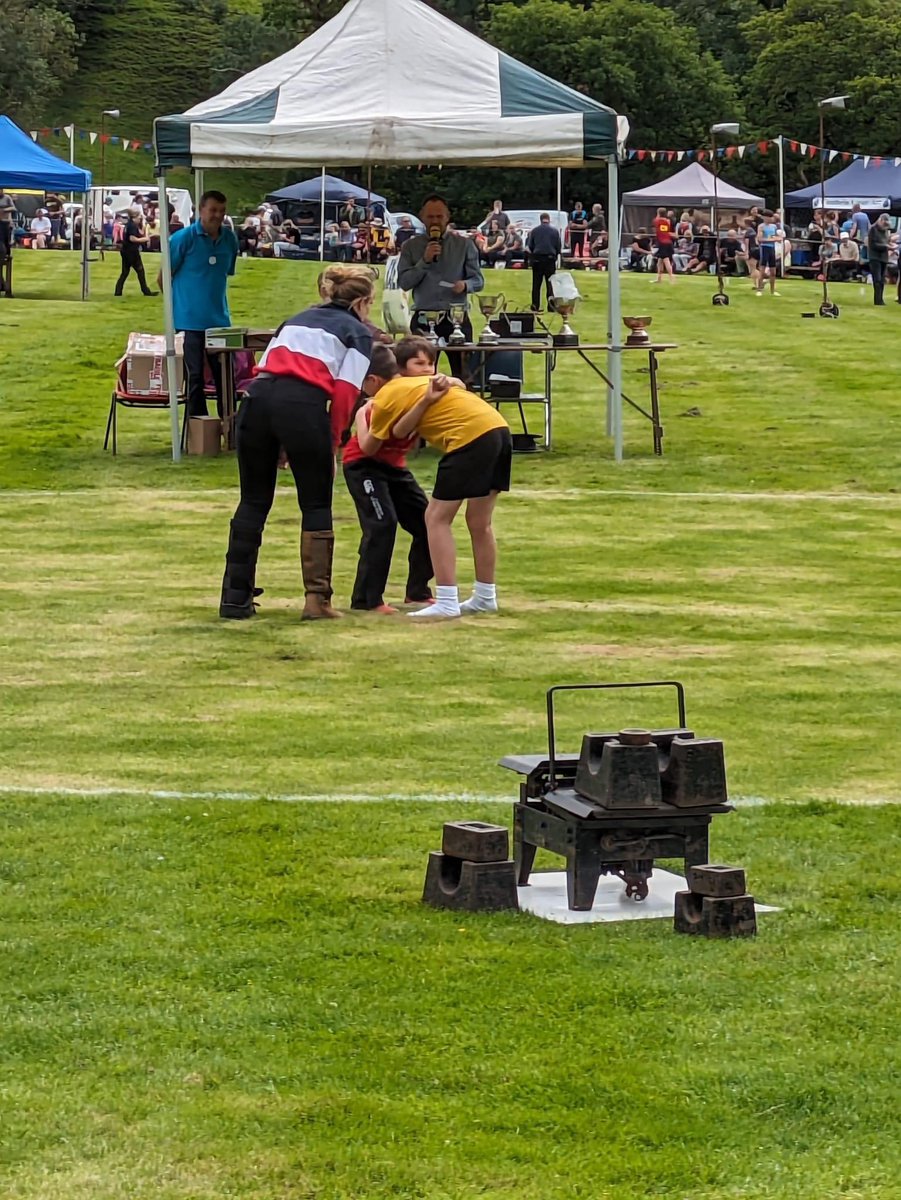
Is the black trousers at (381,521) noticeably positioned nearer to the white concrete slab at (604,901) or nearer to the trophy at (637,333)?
the white concrete slab at (604,901)

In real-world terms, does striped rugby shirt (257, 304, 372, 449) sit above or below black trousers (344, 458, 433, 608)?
above

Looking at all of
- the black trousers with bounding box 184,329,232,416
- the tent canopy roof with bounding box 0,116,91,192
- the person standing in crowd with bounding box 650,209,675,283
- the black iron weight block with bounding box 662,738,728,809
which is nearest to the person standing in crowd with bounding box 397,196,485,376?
the black trousers with bounding box 184,329,232,416

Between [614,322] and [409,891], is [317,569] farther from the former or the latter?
[614,322]

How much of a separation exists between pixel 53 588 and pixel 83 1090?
7975mm

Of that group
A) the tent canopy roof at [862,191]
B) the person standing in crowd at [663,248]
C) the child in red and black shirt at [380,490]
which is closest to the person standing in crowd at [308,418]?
the child in red and black shirt at [380,490]

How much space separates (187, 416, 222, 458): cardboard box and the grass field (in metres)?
3.29

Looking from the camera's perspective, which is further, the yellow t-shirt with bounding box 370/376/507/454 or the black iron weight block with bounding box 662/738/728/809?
the yellow t-shirt with bounding box 370/376/507/454

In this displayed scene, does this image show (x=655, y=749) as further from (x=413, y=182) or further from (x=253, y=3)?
(x=253, y=3)

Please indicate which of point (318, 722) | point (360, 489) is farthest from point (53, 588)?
point (318, 722)

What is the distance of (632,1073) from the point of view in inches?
189

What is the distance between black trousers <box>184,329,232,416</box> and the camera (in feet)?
58.5

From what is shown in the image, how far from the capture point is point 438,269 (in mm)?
18172

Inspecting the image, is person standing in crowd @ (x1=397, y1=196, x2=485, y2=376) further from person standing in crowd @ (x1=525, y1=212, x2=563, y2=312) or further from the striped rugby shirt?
person standing in crowd @ (x1=525, y1=212, x2=563, y2=312)

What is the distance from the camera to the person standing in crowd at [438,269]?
711 inches
